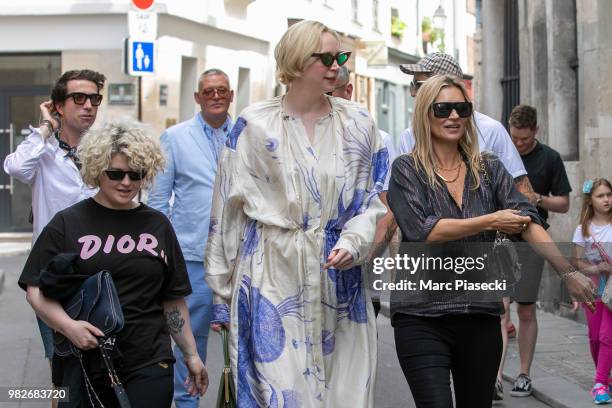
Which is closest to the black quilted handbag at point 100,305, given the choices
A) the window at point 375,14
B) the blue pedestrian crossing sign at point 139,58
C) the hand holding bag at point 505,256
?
the hand holding bag at point 505,256

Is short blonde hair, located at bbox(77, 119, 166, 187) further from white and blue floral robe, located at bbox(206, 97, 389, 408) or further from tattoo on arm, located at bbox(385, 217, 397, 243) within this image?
tattoo on arm, located at bbox(385, 217, 397, 243)

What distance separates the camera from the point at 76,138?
6.79m

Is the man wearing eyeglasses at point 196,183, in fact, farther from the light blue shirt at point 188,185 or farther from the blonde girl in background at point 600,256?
the blonde girl in background at point 600,256

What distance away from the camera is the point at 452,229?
5098 mm

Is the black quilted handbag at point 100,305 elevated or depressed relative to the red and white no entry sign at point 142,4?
depressed

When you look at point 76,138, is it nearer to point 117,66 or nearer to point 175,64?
point 117,66

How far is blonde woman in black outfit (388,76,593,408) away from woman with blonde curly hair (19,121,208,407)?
3.11 ft

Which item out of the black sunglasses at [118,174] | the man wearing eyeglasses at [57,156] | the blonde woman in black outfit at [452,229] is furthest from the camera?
the man wearing eyeglasses at [57,156]

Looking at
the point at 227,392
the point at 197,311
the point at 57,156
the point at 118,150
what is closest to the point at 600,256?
the point at 197,311

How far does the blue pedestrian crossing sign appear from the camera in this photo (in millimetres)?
20516

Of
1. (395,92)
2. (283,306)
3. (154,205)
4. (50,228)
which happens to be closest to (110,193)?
(50,228)

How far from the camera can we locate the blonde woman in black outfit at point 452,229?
511 centimetres

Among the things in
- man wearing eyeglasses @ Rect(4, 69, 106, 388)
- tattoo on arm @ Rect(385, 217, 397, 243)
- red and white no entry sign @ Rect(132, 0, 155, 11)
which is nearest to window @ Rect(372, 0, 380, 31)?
red and white no entry sign @ Rect(132, 0, 155, 11)

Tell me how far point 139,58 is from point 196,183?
43.9 ft
